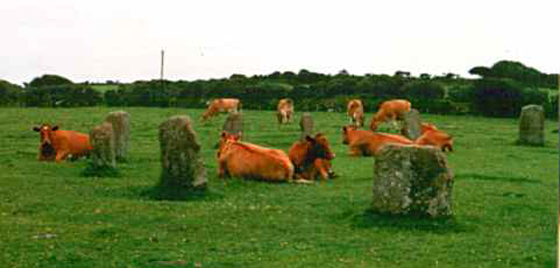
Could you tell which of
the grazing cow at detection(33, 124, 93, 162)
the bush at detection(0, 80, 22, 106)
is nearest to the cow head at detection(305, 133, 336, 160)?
the grazing cow at detection(33, 124, 93, 162)

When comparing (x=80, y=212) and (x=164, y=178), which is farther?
(x=164, y=178)

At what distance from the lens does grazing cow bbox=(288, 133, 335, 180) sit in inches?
680

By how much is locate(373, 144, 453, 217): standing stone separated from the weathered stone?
6.96 m

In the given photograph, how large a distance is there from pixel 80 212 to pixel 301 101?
47.4 meters

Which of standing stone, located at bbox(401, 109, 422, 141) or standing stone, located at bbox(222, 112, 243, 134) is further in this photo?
Answer: standing stone, located at bbox(401, 109, 422, 141)

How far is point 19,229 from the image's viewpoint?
36.7 feet

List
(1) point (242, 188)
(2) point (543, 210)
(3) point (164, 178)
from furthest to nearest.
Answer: (1) point (242, 188) < (3) point (164, 178) < (2) point (543, 210)

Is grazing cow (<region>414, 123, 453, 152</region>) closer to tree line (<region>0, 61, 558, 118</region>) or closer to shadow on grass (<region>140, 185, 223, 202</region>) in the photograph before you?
shadow on grass (<region>140, 185, 223, 202</region>)

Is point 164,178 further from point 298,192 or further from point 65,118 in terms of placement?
point 65,118

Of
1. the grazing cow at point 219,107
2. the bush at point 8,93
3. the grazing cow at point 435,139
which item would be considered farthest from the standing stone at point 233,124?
the bush at point 8,93

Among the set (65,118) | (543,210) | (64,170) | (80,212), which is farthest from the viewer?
(65,118)

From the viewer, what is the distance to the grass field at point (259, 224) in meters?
9.79

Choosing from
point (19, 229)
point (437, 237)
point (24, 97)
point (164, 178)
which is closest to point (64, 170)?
point (164, 178)

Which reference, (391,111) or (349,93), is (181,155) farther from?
(349,93)
